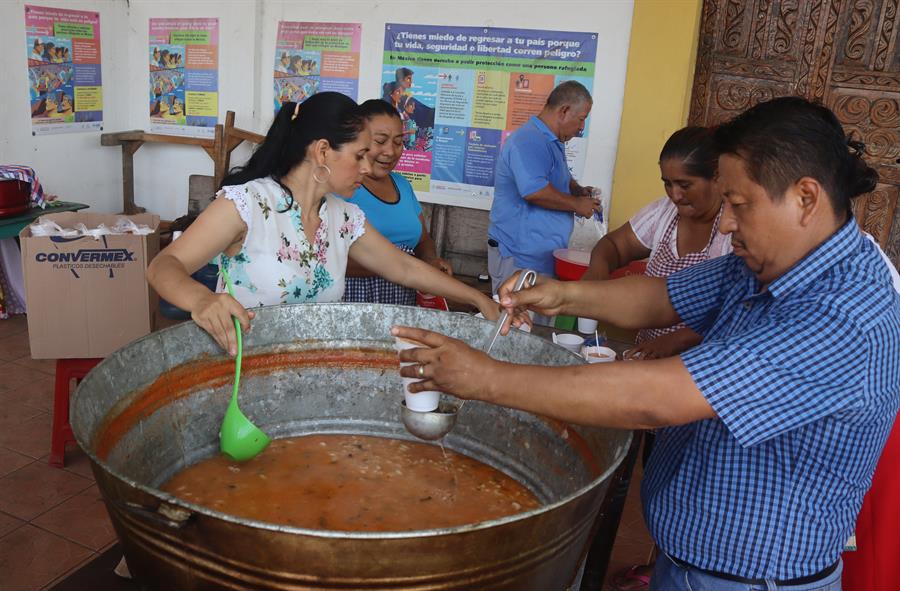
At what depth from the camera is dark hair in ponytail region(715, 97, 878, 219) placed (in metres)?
1.20

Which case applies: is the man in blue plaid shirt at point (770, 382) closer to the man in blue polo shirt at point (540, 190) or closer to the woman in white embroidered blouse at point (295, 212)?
the woman in white embroidered blouse at point (295, 212)

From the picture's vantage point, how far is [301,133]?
2.12 m

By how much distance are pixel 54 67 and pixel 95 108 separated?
1.70ft

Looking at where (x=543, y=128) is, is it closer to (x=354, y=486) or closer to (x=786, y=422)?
(x=354, y=486)

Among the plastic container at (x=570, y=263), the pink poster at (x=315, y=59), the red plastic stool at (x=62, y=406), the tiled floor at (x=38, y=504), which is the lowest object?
the tiled floor at (x=38, y=504)

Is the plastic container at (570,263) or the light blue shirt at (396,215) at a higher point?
the light blue shirt at (396,215)

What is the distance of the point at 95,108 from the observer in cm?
621

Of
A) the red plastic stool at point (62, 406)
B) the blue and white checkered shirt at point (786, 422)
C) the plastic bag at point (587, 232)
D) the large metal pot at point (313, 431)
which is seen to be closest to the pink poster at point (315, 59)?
the plastic bag at point (587, 232)

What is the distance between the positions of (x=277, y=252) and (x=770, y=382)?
1.41 meters

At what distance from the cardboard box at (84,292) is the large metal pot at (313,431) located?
1765mm

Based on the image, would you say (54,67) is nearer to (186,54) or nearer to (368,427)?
(186,54)

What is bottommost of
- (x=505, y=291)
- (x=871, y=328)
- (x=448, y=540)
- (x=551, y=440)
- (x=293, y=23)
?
(x=551, y=440)

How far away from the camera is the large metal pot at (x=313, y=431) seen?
3.32 ft

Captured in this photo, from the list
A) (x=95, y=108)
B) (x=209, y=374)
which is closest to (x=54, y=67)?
(x=95, y=108)
